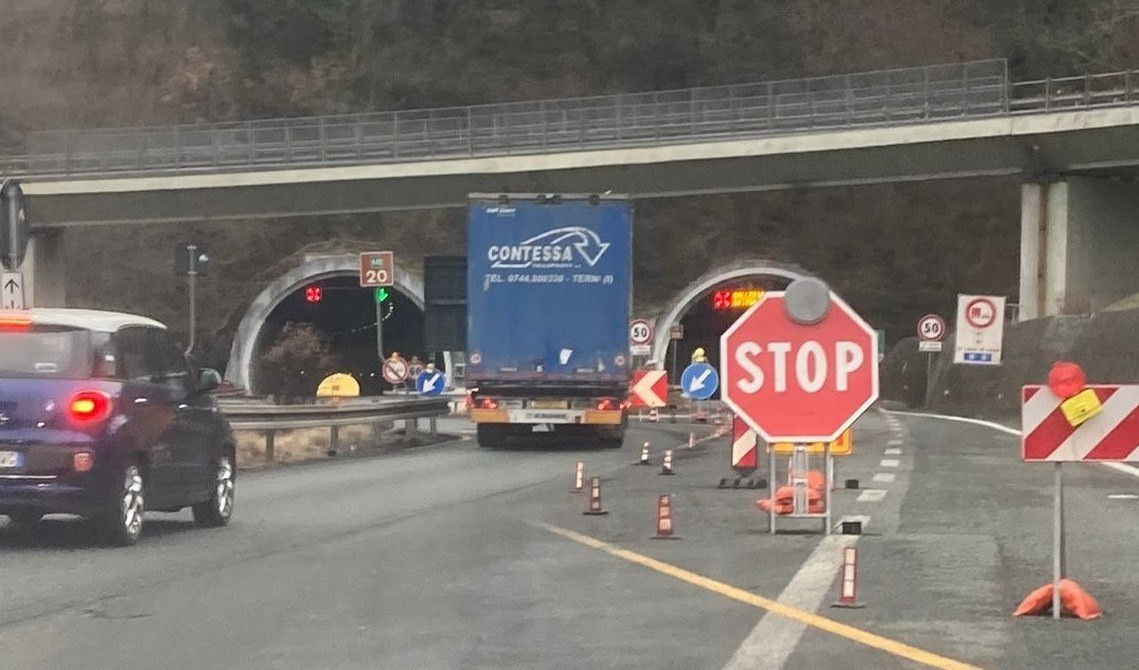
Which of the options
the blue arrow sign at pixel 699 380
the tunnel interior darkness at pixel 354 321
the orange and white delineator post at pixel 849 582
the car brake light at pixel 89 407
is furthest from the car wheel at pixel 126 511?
the tunnel interior darkness at pixel 354 321

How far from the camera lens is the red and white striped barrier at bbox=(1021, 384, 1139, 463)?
8867 mm

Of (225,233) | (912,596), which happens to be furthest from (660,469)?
(225,233)

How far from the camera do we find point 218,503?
47.9 feet

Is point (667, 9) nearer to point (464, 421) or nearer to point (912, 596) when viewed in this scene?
point (464, 421)

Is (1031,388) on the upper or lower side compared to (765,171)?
lower

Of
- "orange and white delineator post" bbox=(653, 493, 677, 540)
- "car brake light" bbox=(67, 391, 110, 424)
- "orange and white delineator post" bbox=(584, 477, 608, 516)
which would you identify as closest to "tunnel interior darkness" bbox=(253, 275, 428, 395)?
"orange and white delineator post" bbox=(584, 477, 608, 516)

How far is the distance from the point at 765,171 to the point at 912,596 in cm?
4099

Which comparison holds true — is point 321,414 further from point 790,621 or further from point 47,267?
point 47,267

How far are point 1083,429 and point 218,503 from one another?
815 centimetres

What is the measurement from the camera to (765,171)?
49.9 m

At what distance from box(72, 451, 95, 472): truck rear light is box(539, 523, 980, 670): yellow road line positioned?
3641 mm

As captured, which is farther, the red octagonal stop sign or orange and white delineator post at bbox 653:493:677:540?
orange and white delineator post at bbox 653:493:677:540

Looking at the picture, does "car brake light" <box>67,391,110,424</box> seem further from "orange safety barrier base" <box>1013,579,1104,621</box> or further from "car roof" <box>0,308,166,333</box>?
"orange safety barrier base" <box>1013,579,1104,621</box>

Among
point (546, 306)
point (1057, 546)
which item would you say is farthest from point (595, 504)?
point (546, 306)
